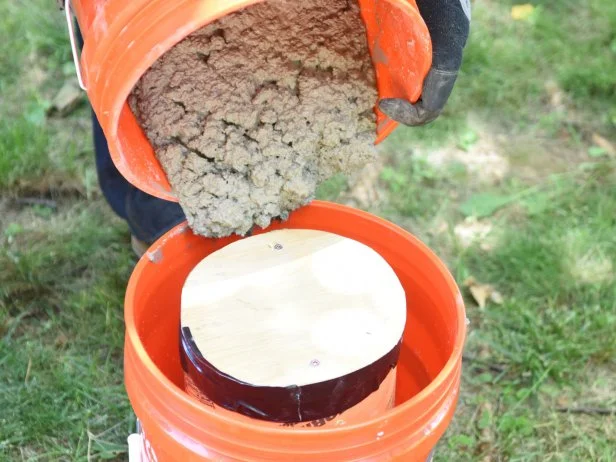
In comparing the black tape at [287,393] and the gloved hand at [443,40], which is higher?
the gloved hand at [443,40]

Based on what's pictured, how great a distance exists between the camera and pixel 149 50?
97 cm

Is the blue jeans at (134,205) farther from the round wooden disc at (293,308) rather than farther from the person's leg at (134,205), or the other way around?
the round wooden disc at (293,308)

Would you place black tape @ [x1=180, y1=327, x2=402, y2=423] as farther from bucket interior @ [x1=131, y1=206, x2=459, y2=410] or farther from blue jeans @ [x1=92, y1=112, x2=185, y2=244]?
blue jeans @ [x1=92, y1=112, x2=185, y2=244]

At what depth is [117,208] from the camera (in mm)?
1851

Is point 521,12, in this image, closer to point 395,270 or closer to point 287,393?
point 395,270

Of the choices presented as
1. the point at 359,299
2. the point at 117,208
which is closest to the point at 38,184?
the point at 117,208

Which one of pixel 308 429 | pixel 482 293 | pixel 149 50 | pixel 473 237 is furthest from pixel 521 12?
pixel 308 429

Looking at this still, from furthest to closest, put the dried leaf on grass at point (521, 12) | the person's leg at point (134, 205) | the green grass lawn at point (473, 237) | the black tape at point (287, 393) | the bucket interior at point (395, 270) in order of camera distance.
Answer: the dried leaf on grass at point (521, 12)
the person's leg at point (134, 205)
the green grass lawn at point (473, 237)
the bucket interior at point (395, 270)
the black tape at point (287, 393)

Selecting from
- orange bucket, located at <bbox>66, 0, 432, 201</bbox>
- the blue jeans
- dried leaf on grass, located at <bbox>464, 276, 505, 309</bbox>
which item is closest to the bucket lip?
orange bucket, located at <bbox>66, 0, 432, 201</bbox>

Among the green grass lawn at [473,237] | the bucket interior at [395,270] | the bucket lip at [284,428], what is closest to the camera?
the bucket lip at [284,428]

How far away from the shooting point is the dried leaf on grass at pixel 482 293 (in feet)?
6.03

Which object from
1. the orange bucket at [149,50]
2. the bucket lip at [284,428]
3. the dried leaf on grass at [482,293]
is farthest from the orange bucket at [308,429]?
the dried leaf on grass at [482,293]

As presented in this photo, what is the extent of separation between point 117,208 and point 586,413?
3.75 feet

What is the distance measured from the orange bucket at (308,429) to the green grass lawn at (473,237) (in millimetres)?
266
